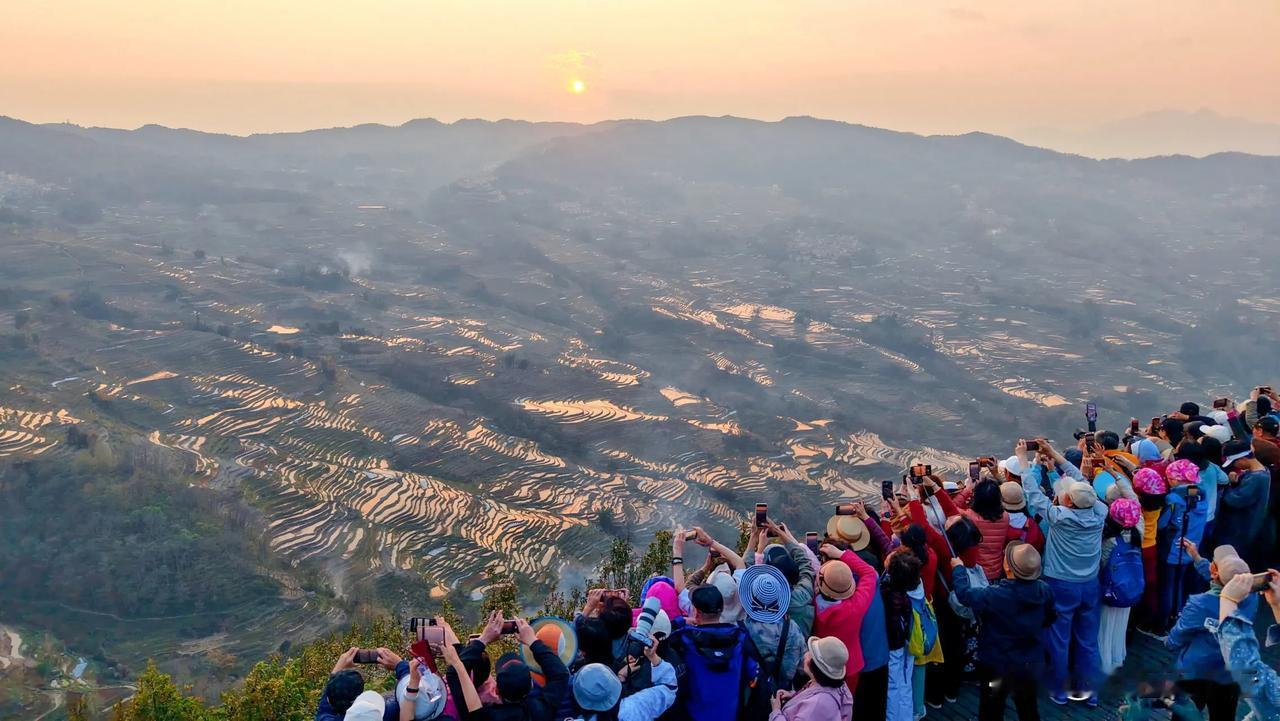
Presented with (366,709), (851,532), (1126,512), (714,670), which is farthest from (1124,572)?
(366,709)

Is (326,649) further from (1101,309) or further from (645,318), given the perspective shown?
(1101,309)

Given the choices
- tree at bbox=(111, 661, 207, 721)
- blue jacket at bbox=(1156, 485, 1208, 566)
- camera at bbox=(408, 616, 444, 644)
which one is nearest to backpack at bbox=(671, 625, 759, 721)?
camera at bbox=(408, 616, 444, 644)

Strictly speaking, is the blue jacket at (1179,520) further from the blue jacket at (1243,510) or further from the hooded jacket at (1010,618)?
the hooded jacket at (1010,618)

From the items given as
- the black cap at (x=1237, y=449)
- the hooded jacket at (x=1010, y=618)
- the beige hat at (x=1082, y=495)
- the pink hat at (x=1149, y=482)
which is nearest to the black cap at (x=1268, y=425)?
the black cap at (x=1237, y=449)

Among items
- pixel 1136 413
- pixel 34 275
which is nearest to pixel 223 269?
pixel 34 275

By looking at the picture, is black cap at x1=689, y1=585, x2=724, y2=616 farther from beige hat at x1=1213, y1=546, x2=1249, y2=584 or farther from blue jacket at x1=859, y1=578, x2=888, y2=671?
beige hat at x1=1213, y1=546, x2=1249, y2=584

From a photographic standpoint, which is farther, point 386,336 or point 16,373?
point 386,336
